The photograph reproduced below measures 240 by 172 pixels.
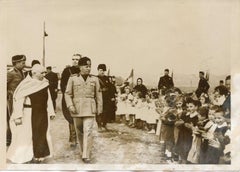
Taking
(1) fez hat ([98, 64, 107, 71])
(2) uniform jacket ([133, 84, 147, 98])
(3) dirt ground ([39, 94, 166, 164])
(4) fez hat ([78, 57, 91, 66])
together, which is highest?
(4) fez hat ([78, 57, 91, 66])

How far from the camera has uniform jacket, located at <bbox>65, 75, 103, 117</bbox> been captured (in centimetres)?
65

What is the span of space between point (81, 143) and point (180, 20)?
312 mm

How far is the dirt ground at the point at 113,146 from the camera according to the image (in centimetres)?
65

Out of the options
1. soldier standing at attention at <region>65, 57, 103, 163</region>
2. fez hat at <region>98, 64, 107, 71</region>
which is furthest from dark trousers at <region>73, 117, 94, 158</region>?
fez hat at <region>98, 64, 107, 71</region>

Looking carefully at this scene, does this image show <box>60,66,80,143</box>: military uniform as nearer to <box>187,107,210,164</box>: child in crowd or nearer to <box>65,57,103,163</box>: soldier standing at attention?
<box>65,57,103,163</box>: soldier standing at attention

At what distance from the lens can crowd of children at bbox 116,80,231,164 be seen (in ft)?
2.11

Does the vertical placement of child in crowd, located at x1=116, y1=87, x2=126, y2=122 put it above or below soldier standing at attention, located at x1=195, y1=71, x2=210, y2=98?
below

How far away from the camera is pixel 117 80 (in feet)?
2.13

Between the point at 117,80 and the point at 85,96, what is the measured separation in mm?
71

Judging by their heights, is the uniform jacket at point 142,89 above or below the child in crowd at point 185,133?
above

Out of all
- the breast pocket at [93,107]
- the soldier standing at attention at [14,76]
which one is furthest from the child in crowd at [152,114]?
the soldier standing at attention at [14,76]

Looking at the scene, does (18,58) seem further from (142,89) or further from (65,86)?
(142,89)

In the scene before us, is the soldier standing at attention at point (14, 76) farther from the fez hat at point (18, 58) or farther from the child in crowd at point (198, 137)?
the child in crowd at point (198, 137)

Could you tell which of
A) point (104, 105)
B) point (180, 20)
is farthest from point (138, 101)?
point (180, 20)
